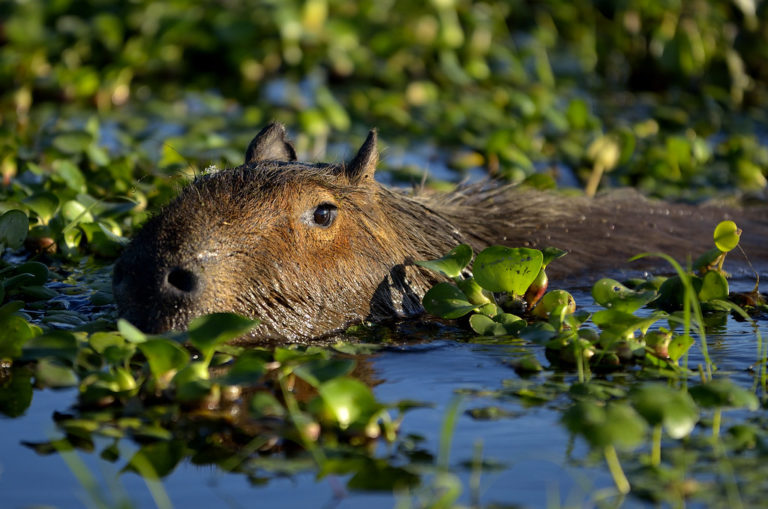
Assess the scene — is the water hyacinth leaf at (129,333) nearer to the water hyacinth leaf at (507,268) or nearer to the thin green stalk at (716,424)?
the water hyacinth leaf at (507,268)

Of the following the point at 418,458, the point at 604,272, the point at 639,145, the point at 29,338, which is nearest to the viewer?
the point at 418,458

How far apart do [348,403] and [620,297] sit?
5.35 ft

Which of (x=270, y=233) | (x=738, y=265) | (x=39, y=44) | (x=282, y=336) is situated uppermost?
(x=39, y=44)

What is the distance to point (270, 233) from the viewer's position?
16.3 ft

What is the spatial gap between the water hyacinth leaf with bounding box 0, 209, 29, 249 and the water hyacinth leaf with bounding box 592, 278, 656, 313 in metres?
2.90

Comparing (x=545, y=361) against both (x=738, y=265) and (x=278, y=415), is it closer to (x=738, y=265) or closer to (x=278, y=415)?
(x=278, y=415)

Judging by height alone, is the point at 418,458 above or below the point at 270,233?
below

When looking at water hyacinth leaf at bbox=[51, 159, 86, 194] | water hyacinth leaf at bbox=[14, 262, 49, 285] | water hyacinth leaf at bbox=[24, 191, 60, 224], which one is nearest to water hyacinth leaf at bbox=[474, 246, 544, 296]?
water hyacinth leaf at bbox=[14, 262, 49, 285]

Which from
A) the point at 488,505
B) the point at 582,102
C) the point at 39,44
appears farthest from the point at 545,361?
the point at 39,44

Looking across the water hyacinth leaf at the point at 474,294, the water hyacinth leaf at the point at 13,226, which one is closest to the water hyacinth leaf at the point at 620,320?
the water hyacinth leaf at the point at 474,294

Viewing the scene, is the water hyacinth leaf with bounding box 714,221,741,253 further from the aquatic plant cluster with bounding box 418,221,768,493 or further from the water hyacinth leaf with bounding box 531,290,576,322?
the water hyacinth leaf with bounding box 531,290,576,322

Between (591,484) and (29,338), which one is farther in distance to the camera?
(29,338)

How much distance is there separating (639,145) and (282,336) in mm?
6195

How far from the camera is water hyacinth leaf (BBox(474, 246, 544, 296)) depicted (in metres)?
5.00
